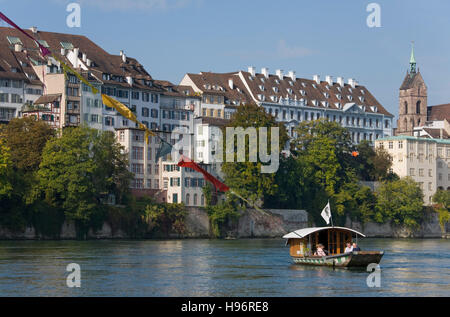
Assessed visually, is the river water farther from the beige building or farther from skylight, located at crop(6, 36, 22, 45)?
the beige building

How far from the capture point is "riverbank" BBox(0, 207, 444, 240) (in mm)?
110688

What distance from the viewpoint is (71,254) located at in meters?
81.6

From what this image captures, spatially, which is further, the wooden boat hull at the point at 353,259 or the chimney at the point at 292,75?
the chimney at the point at 292,75

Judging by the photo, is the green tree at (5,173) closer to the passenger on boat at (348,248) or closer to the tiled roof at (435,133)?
the passenger on boat at (348,248)

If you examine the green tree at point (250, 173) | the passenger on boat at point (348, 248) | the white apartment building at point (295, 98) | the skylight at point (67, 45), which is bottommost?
the passenger on boat at point (348, 248)

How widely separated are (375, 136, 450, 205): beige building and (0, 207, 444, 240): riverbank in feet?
52.8

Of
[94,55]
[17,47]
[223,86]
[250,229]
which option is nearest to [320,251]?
[250,229]

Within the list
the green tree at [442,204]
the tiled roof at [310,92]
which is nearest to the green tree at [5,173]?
the green tree at [442,204]

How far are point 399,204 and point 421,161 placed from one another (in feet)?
77.5

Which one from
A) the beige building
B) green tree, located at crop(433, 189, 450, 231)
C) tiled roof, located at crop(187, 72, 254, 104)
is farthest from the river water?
the beige building

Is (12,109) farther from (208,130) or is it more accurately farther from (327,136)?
(327,136)

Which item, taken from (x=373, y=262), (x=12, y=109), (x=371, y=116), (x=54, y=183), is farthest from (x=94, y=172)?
(x=371, y=116)

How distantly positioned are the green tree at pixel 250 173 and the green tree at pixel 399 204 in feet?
76.5

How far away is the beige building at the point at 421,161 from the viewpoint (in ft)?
553
